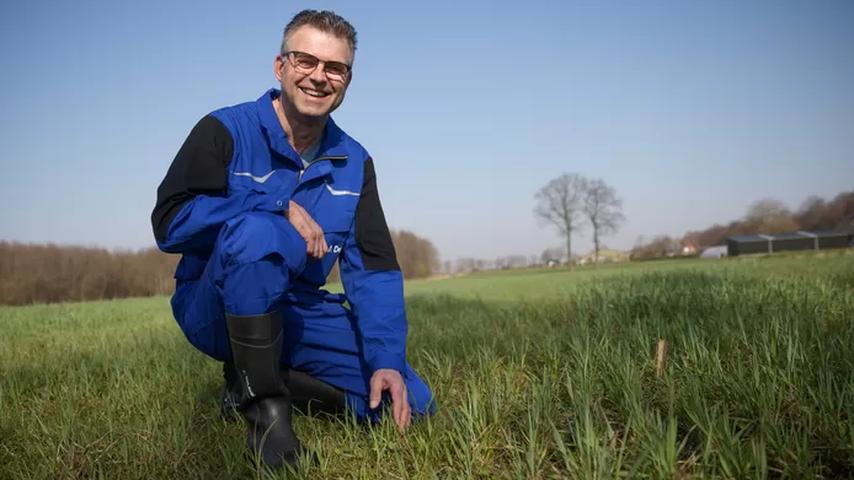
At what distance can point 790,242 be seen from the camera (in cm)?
7075

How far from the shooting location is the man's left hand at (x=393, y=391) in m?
2.03

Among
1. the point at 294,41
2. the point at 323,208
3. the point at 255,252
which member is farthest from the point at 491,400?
the point at 294,41

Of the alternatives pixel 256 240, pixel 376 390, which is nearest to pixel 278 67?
pixel 256 240

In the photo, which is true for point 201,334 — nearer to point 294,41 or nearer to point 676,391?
point 294,41

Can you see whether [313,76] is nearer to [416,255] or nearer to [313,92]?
[313,92]

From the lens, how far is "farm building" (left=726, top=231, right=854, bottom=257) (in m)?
68.5

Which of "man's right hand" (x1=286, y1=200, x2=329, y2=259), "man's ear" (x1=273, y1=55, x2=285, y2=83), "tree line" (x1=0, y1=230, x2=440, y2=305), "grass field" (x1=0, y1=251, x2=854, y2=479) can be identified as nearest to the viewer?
"grass field" (x1=0, y1=251, x2=854, y2=479)

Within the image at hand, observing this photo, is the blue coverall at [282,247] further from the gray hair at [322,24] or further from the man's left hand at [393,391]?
the gray hair at [322,24]

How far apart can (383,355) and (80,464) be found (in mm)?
1213

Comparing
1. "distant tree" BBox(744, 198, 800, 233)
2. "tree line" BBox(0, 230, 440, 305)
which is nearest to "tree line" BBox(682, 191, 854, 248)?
"distant tree" BBox(744, 198, 800, 233)

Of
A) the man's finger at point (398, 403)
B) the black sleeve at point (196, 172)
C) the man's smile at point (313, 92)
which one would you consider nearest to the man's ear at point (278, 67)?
the man's smile at point (313, 92)

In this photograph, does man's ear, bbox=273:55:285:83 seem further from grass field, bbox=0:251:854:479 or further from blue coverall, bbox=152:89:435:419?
grass field, bbox=0:251:854:479

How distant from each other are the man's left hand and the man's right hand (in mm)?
576

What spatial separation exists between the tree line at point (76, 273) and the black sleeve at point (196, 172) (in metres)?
31.0
